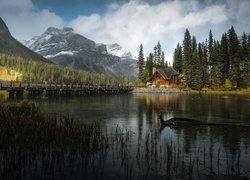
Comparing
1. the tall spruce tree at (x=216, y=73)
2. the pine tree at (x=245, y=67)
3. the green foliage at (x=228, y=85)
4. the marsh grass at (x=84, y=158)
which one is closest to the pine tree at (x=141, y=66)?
the tall spruce tree at (x=216, y=73)

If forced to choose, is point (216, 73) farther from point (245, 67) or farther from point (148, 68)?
point (148, 68)

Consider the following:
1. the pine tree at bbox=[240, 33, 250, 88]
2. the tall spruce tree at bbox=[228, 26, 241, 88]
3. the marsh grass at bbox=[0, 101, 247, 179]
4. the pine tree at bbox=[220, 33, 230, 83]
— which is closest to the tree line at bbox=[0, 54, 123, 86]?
the pine tree at bbox=[220, 33, 230, 83]

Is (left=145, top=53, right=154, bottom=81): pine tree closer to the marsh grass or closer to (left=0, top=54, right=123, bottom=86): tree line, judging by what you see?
(left=0, top=54, right=123, bottom=86): tree line

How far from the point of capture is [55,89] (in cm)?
7112

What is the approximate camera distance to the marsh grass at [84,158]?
10625mm

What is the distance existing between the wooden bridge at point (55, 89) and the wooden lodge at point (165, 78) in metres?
15.1

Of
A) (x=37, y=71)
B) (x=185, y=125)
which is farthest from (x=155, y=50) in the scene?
(x=185, y=125)

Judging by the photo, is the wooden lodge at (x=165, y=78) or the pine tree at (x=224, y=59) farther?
the wooden lodge at (x=165, y=78)

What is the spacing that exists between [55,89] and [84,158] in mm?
61588

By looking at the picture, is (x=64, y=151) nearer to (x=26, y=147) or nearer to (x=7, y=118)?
(x=26, y=147)

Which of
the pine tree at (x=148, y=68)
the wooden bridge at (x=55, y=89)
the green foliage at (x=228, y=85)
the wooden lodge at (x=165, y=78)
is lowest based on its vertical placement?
the wooden bridge at (x=55, y=89)

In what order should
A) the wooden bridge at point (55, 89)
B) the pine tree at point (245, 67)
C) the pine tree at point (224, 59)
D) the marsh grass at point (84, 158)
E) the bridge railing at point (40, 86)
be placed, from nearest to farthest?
1. the marsh grass at point (84, 158)
2. the bridge railing at point (40, 86)
3. the wooden bridge at point (55, 89)
4. the pine tree at point (245, 67)
5. the pine tree at point (224, 59)

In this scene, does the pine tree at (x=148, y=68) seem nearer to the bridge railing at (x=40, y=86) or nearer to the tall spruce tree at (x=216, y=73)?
the bridge railing at (x=40, y=86)

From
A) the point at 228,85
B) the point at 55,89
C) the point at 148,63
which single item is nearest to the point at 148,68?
the point at 148,63
